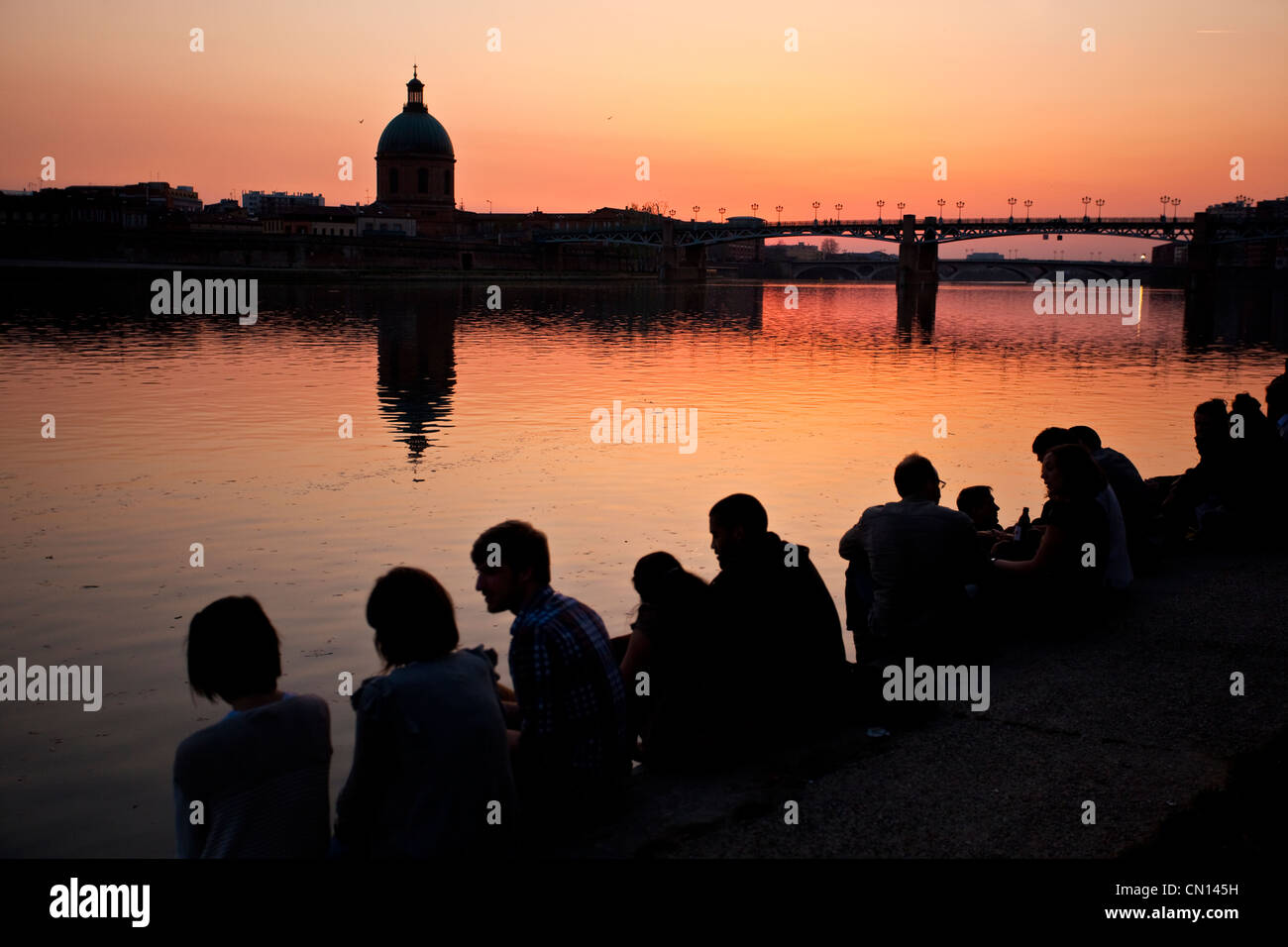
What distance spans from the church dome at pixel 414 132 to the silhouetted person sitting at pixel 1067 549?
148 meters

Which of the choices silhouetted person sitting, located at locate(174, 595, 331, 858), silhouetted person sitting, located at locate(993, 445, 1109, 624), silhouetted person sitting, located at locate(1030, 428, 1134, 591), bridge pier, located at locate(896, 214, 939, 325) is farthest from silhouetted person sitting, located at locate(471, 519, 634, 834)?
bridge pier, located at locate(896, 214, 939, 325)

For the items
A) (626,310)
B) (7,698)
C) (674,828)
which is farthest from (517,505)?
(626,310)

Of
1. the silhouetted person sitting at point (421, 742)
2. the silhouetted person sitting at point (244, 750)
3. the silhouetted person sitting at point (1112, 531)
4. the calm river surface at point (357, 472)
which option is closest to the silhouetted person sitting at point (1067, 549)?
the silhouetted person sitting at point (1112, 531)

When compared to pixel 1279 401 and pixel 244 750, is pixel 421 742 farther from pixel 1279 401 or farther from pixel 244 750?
pixel 1279 401

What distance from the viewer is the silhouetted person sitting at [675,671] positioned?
5160 millimetres

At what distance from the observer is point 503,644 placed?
802 cm

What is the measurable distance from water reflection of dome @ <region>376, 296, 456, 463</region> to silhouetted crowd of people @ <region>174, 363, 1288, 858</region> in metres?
9.35

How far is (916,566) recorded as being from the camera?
652cm

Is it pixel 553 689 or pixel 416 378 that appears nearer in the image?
pixel 553 689

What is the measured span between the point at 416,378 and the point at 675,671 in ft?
66.8

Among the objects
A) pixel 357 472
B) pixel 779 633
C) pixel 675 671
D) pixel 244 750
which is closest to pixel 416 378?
pixel 357 472

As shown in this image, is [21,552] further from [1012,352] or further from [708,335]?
[708,335]

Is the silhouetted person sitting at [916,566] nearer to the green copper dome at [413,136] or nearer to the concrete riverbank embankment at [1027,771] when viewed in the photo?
Result: the concrete riverbank embankment at [1027,771]

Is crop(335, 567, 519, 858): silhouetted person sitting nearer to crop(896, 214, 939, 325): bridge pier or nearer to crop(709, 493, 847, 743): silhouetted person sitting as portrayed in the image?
crop(709, 493, 847, 743): silhouetted person sitting
